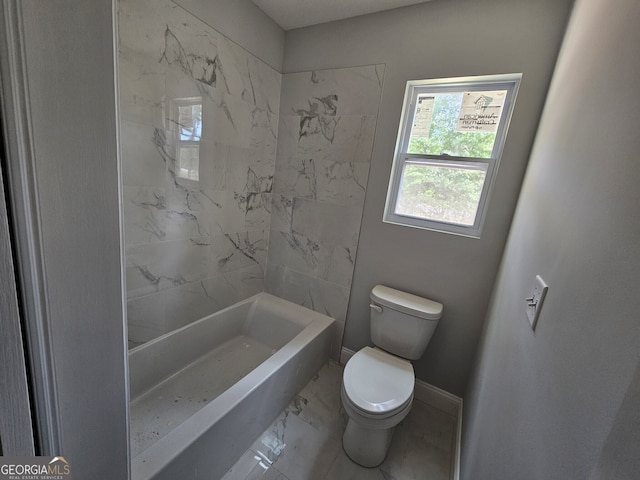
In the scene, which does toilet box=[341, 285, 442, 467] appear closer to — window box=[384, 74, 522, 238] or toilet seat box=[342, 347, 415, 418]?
toilet seat box=[342, 347, 415, 418]

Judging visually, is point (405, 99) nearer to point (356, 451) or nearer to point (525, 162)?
point (525, 162)

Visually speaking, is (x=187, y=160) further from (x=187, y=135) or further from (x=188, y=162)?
(x=187, y=135)

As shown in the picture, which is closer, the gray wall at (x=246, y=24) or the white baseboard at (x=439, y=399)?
the gray wall at (x=246, y=24)

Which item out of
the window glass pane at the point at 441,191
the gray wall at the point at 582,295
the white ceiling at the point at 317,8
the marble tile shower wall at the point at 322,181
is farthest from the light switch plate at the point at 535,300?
the white ceiling at the point at 317,8

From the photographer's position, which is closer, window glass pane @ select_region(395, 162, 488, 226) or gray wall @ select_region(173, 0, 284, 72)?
gray wall @ select_region(173, 0, 284, 72)

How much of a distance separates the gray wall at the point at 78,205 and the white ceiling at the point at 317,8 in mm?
1615

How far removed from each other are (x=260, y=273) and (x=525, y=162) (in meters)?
2.02

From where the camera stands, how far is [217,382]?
1760 mm

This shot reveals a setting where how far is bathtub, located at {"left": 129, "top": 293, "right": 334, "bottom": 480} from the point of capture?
1.08 m

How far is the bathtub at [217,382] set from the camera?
1077 mm

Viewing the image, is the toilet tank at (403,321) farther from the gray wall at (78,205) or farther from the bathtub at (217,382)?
the gray wall at (78,205)

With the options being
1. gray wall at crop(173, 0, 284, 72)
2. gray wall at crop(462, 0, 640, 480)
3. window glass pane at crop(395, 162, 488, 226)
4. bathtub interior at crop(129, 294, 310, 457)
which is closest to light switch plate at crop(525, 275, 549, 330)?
gray wall at crop(462, 0, 640, 480)

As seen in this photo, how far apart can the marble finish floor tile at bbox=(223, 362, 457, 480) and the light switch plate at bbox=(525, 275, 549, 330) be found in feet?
3.99

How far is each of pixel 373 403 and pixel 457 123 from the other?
1.67 metres
